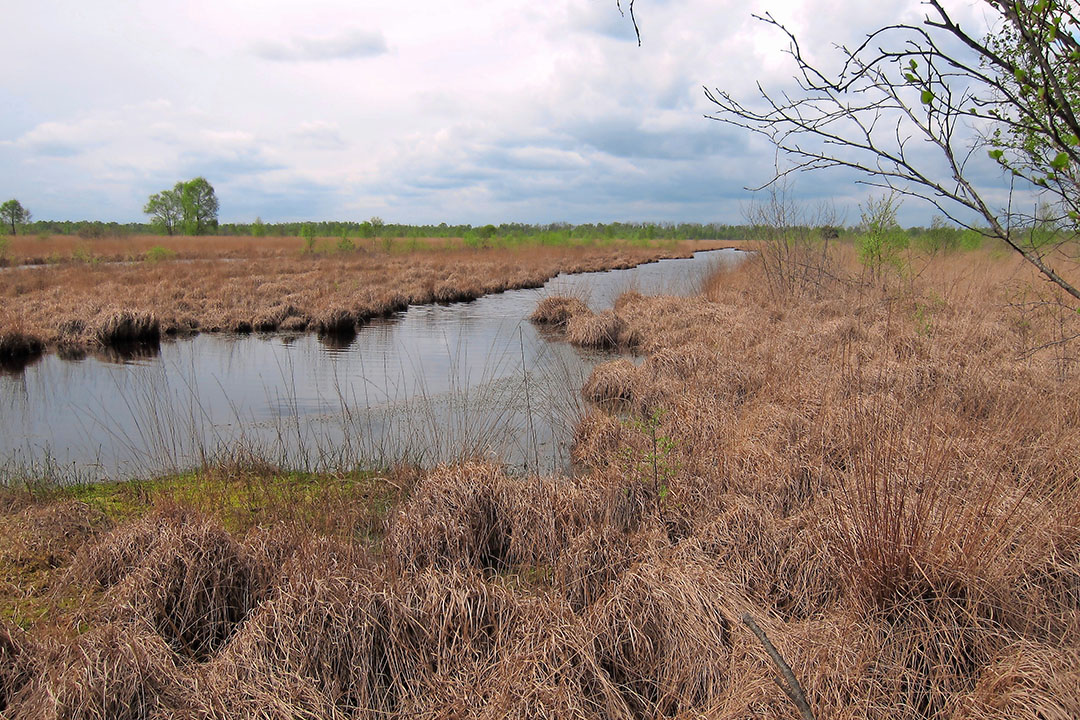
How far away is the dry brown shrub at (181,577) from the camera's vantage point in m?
3.25

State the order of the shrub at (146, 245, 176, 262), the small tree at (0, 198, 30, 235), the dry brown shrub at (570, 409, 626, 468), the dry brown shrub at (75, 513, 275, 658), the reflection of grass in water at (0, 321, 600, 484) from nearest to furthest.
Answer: the dry brown shrub at (75, 513, 275, 658) → the reflection of grass in water at (0, 321, 600, 484) → the dry brown shrub at (570, 409, 626, 468) → the shrub at (146, 245, 176, 262) → the small tree at (0, 198, 30, 235)

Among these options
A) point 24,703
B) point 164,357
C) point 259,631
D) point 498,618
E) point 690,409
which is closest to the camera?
point 24,703

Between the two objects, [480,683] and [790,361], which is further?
[790,361]

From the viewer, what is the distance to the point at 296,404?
7.09 m

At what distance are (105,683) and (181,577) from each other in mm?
910

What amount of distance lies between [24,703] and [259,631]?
913mm

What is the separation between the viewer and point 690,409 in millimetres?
5820

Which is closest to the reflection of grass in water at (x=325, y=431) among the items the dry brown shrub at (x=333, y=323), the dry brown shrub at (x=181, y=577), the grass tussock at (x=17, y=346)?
the dry brown shrub at (x=181, y=577)

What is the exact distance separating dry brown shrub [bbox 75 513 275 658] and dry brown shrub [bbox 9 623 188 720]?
31 cm

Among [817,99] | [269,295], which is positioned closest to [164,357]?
[269,295]

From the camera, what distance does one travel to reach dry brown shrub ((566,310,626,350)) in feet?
43.7

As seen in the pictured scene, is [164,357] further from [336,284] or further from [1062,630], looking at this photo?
[1062,630]

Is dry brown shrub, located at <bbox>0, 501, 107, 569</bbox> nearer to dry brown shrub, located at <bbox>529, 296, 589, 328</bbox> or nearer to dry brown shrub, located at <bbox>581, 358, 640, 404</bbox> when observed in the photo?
dry brown shrub, located at <bbox>581, 358, 640, 404</bbox>

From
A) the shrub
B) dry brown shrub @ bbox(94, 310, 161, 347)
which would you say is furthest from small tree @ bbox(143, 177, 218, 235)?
dry brown shrub @ bbox(94, 310, 161, 347)
